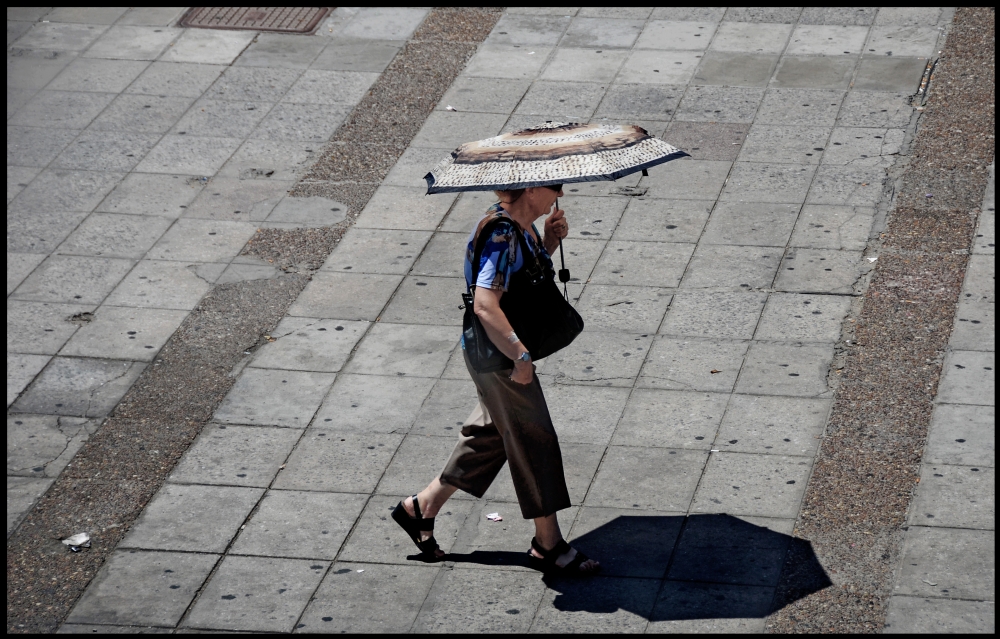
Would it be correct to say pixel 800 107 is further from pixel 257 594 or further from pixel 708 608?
pixel 257 594

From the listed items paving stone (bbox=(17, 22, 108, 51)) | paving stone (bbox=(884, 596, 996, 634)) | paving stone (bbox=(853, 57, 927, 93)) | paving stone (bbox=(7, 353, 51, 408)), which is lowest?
paving stone (bbox=(853, 57, 927, 93))

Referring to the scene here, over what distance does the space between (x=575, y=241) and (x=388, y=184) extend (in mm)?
1724

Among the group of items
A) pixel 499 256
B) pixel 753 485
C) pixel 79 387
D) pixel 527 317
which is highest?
pixel 499 256

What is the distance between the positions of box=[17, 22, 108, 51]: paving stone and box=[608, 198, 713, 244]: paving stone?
6332 mm

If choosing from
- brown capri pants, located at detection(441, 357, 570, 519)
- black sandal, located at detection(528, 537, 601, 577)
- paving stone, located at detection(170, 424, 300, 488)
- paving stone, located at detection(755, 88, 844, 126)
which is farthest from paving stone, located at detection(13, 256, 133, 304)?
paving stone, located at detection(755, 88, 844, 126)

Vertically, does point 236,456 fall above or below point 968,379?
above

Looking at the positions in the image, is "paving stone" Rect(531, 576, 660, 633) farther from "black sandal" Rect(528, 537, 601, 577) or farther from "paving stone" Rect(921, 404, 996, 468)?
"paving stone" Rect(921, 404, 996, 468)

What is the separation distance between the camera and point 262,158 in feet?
34.1

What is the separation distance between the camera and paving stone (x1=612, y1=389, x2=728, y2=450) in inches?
269

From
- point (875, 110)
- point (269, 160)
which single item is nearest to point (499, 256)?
point (269, 160)

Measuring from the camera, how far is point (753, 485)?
21.1 ft

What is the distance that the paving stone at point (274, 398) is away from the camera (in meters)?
7.25

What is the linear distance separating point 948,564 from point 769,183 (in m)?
4.27

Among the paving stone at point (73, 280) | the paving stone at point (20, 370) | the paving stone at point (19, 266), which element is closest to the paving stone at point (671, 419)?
the paving stone at point (20, 370)
